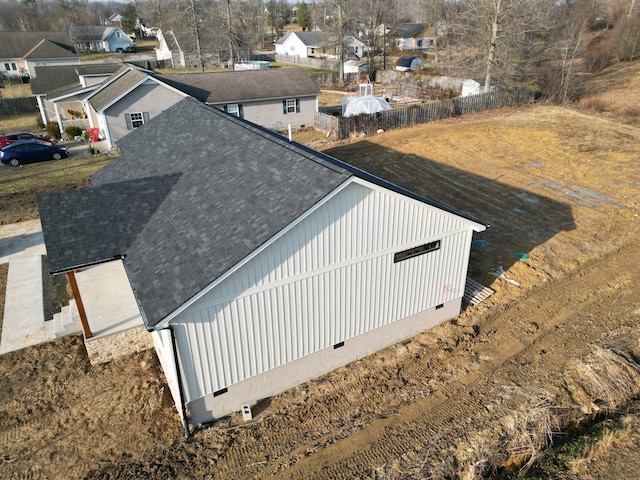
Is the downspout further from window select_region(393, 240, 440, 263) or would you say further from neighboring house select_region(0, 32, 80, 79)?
neighboring house select_region(0, 32, 80, 79)

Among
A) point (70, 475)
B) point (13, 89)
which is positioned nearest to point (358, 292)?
point (70, 475)

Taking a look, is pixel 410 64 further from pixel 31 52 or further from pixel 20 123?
pixel 31 52

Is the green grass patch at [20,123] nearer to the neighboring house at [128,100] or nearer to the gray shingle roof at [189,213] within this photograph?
the neighboring house at [128,100]

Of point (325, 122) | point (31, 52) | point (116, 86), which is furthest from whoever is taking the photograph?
point (31, 52)

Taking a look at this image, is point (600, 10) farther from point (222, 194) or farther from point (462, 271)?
point (222, 194)

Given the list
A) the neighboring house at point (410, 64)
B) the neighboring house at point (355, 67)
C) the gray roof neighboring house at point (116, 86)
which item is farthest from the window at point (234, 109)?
the neighboring house at point (410, 64)

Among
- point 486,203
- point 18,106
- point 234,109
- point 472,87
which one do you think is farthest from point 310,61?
point 486,203
